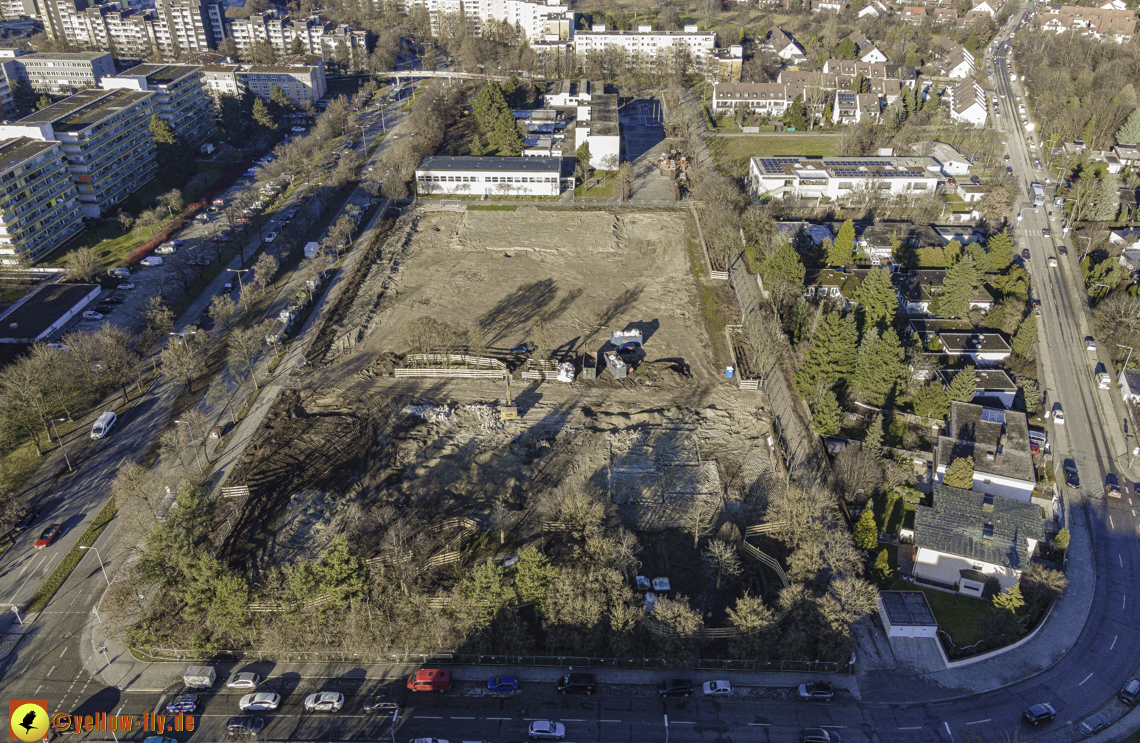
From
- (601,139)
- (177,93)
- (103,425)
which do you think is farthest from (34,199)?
(601,139)

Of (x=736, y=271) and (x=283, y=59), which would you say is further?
(x=283, y=59)

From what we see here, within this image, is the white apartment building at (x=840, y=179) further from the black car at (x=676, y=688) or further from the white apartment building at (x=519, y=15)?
the white apartment building at (x=519, y=15)

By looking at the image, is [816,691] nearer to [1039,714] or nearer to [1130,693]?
[1039,714]

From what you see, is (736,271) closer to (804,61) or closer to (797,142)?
(797,142)

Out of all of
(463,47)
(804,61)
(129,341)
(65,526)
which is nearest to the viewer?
(65,526)

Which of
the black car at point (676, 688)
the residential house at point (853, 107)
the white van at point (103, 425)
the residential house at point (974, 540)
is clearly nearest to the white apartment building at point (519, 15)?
the residential house at point (853, 107)

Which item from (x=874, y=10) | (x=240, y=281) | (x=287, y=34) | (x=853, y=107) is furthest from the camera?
(x=874, y=10)

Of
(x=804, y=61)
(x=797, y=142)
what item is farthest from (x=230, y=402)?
(x=804, y=61)
